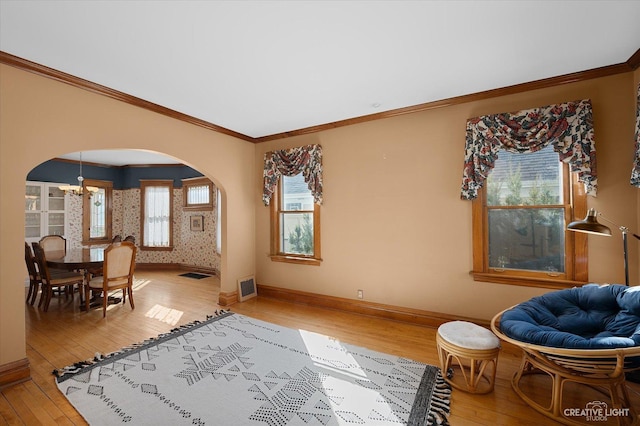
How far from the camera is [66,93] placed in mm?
2744

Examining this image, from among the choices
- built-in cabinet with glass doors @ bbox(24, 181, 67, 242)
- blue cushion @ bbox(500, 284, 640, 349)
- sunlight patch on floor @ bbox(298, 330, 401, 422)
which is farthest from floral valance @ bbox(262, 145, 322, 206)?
built-in cabinet with glass doors @ bbox(24, 181, 67, 242)

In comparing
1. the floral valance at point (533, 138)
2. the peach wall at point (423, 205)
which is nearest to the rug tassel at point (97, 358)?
the peach wall at point (423, 205)

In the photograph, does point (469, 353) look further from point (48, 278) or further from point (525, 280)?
point (48, 278)

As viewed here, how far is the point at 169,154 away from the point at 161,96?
0.75 metres

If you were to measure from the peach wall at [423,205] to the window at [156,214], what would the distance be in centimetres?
458

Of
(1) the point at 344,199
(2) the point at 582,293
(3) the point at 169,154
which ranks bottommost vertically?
(2) the point at 582,293

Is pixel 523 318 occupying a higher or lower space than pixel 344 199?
lower

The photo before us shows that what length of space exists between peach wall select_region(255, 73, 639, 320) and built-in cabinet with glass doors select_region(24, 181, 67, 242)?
5.71m

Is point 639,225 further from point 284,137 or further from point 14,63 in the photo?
point 14,63

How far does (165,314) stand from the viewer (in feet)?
13.0

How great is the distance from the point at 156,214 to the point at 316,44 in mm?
6894

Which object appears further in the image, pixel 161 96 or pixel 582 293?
pixel 161 96

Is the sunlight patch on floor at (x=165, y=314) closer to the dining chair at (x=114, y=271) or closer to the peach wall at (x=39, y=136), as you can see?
the dining chair at (x=114, y=271)

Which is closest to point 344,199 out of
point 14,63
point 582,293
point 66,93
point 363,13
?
point 363,13
